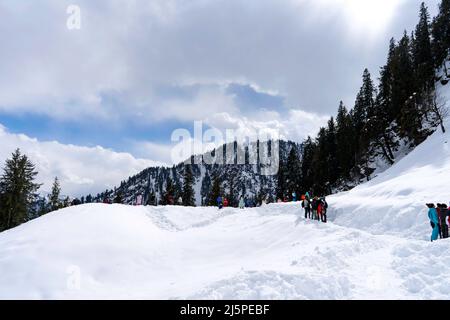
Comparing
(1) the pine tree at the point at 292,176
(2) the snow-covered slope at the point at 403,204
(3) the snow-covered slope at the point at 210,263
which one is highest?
(1) the pine tree at the point at 292,176

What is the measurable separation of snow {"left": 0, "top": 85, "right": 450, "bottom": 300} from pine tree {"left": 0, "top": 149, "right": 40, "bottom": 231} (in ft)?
69.7

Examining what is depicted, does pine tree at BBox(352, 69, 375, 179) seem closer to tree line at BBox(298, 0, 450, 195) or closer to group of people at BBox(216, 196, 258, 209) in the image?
tree line at BBox(298, 0, 450, 195)

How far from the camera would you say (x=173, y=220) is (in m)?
27.2

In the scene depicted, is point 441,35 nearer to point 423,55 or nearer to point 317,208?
point 423,55

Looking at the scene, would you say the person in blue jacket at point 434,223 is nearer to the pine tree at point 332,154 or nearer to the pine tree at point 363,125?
the pine tree at point 363,125

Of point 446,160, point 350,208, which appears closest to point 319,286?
point 350,208

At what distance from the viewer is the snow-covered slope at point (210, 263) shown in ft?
30.0

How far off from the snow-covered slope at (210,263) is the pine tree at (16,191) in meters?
20.8

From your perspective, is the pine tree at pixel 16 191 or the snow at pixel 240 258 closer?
the snow at pixel 240 258

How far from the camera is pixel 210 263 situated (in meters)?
14.5

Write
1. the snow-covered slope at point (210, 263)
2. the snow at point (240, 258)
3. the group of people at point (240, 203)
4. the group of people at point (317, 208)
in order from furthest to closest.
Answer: the group of people at point (240, 203) < the group of people at point (317, 208) < the snow at point (240, 258) < the snow-covered slope at point (210, 263)

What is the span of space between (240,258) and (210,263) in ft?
5.03

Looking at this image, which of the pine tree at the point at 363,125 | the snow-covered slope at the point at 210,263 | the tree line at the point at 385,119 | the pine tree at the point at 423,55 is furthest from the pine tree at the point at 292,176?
the snow-covered slope at the point at 210,263
